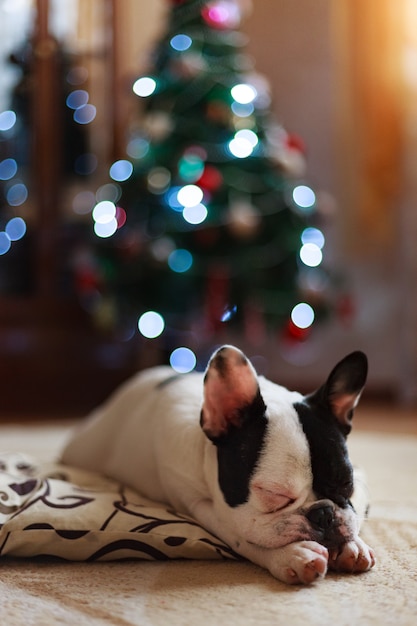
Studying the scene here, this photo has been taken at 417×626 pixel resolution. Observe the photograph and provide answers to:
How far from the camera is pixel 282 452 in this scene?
49.9 inches

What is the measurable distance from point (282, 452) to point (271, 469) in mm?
32

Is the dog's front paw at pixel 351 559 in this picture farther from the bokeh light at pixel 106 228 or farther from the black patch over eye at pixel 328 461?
the bokeh light at pixel 106 228

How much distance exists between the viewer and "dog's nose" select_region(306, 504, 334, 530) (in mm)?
1235

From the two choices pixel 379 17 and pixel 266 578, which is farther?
pixel 379 17

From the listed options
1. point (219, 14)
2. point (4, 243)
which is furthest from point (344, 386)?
point (4, 243)

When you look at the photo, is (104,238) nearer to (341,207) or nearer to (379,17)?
(341,207)

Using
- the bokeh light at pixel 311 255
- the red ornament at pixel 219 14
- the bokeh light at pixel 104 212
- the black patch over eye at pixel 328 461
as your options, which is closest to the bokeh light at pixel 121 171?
the bokeh light at pixel 104 212

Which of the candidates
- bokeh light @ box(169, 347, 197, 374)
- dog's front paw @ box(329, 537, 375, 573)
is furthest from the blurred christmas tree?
dog's front paw @ box(329, 537, 375, 573)

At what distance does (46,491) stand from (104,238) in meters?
1.95

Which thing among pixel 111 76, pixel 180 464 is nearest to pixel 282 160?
pixel 111 76

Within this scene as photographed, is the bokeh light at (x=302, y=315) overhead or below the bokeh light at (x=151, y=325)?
overhead

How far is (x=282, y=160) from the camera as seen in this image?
11.0 ft

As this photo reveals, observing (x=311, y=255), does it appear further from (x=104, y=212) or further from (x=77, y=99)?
(x=77, y=99)

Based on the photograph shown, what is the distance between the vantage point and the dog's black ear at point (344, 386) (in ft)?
4.46
